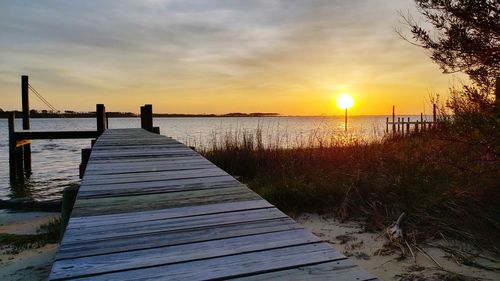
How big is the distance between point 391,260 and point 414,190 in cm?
149

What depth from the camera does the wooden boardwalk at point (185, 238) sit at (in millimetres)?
1545

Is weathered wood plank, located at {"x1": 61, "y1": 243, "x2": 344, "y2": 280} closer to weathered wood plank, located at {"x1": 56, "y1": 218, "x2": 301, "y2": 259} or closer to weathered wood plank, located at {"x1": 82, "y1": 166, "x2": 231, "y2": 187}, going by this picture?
weathered wood plank, located at {"x1": 56, "y1": 218, "x2": 301, "y2": 259}

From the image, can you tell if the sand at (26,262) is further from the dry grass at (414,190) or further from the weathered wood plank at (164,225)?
the dry grass at (414,190)

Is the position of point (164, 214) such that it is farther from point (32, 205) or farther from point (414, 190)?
point (32, 205)

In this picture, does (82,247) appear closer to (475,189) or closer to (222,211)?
(222,211)

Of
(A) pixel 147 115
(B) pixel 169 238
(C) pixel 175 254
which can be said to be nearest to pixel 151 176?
(B) pixel 169 238

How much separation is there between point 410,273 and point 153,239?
2650mm

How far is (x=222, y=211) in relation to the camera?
2.41m

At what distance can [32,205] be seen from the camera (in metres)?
8.62

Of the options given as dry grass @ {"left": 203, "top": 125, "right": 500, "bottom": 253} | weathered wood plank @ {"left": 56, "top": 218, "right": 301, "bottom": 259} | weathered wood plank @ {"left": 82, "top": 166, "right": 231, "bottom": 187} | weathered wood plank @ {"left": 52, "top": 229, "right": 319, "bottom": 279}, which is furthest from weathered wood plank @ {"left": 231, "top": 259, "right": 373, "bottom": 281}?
dry grass @ {"left": 203, "top": 125, "right": 500, "bottom": 253}

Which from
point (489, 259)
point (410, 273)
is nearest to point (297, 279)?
point (410, 273)

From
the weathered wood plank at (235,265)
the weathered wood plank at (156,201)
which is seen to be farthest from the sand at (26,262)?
the weathered wood plank at (235,265)

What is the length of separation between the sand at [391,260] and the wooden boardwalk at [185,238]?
5.63ft

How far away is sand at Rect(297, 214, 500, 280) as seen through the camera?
11.6 feet
